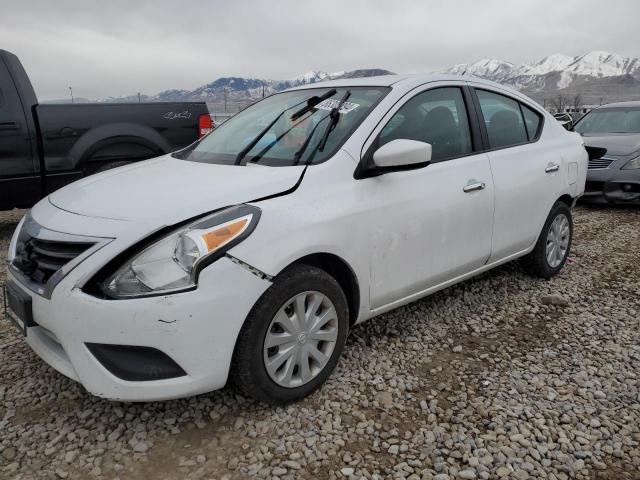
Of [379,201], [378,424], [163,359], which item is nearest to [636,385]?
[378,424]

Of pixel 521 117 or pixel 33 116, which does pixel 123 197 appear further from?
pixel 33 116

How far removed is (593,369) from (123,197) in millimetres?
2788

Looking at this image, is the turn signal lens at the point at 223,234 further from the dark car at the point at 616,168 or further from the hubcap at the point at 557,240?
the dark car at the point at 616,168

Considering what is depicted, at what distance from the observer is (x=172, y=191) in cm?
253

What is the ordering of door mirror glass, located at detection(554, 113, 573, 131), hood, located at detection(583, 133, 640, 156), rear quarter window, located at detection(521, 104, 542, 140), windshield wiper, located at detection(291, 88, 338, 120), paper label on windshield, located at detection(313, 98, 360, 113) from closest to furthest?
paper label on windshield, located at detection(313, 98, 360, 113), windshield wiper, located at detection(291, 88, 338, 120), rear quarter window, located at detection(521, 104, 542, 140), door mirror glass, located at detection(554, 113, 573, 131), hood, located at detection(583, 133, 640, 156)

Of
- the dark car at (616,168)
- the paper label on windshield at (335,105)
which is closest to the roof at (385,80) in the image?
the paper label on windshield at (335,105)

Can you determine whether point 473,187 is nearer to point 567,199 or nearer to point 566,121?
point 567,199

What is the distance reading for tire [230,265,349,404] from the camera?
2.33 meters

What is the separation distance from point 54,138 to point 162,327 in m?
4.40

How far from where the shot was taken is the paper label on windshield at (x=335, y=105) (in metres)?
3.05

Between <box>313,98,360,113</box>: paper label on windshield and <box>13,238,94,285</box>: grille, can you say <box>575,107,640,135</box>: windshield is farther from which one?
<box>13,238,94,285</box>: grille

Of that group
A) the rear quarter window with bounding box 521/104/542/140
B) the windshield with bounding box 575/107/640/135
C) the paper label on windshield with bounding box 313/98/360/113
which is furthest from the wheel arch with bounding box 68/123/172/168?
the windshield with bounding box 575/107/640/135

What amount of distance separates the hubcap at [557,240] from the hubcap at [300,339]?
2512mm

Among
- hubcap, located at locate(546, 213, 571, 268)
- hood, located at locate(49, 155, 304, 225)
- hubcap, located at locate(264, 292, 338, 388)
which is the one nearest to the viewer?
hood, located at locate(49, 155, 304, 225)
